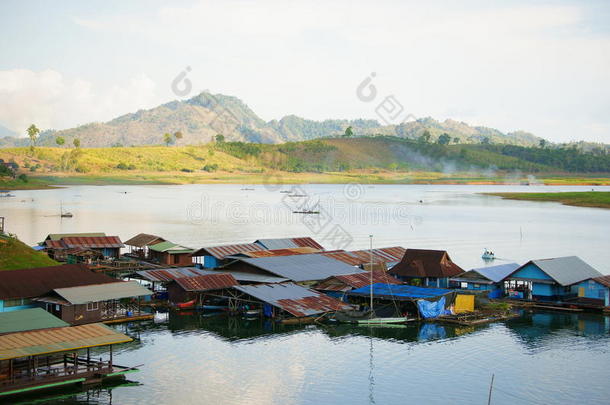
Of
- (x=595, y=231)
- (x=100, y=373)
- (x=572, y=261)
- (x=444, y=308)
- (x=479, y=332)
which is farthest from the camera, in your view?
(x=595, y=231)

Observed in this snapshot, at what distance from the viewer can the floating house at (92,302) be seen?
3097 cm

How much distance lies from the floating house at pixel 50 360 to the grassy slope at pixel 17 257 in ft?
46.1

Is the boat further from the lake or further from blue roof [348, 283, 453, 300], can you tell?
blue roof [348, 283, 453, 300]

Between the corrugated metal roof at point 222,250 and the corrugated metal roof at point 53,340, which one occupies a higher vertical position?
the corrugated metal roof at point 222,250

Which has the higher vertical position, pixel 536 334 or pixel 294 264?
pixel 294 264

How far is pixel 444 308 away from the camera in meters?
36.0

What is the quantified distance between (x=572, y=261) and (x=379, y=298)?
538 inches

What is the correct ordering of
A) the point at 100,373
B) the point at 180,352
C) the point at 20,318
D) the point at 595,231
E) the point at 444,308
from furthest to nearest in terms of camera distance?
the point at 595,231 → the point at 444,308 → the point at 180,352 → the point at 20,318 → the point at 100,373

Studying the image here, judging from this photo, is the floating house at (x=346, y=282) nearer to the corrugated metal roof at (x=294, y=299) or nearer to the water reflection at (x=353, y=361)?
the corrugated metal roof at (x=294, y=299)

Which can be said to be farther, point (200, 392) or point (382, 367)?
point (382, 367)

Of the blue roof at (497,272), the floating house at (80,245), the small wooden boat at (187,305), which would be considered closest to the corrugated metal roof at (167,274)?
the small wooden boat at (187,305)

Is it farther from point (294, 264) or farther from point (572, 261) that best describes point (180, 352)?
point (572, 261)

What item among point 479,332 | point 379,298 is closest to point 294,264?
point 379,298

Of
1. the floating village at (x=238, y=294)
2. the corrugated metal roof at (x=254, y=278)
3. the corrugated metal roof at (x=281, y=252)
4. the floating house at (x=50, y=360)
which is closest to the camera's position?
the floating house at (x=50, y=360)
